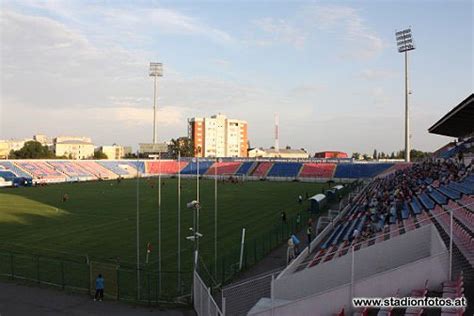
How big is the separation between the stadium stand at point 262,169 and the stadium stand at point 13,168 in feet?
145

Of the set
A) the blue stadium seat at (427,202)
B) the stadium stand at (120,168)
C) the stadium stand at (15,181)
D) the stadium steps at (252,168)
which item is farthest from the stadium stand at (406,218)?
the stadium stand at (120,168)

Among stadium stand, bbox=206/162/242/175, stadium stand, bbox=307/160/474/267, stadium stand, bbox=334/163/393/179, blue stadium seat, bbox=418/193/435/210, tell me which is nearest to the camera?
stadium stand, bbox=307/160/474/267

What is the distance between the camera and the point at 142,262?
2284 centimetres

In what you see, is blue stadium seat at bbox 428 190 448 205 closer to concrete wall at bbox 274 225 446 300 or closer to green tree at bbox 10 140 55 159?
concrete wall at bbox 274 225 446 300

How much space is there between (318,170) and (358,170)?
808 cm

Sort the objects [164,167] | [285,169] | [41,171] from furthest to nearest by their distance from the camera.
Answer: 1. [164,167]
2. [285,169]
3. [41,171]

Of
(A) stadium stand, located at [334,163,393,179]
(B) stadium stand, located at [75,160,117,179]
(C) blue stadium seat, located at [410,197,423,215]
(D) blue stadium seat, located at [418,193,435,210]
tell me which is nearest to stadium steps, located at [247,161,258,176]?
(A) stadium stand, located at [334,163,393,179]

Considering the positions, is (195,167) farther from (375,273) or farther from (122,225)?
(375,273)

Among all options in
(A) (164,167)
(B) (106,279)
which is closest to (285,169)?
(A) (164,167)

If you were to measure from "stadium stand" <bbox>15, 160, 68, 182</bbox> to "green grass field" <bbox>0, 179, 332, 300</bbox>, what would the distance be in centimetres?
2839

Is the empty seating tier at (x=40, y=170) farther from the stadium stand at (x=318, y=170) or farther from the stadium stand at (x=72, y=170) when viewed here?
the stadium stand at (x=318, y=170)

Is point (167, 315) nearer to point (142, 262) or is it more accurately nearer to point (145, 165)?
point (142, 262)

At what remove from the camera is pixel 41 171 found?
86.5m

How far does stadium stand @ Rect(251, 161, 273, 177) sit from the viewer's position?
321 feet
